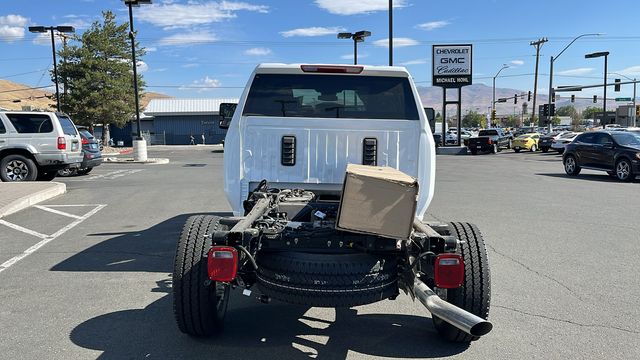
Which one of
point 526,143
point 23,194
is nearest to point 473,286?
point 23,194

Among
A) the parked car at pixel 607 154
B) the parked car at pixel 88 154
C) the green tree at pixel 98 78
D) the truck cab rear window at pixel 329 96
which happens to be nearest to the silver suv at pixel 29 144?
the parked car at pixel 88 154

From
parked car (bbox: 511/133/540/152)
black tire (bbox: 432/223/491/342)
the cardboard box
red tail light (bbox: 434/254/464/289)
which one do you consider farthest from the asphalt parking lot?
parked car (bbox: 511/133/540/152)

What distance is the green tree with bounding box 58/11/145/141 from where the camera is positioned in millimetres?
41812

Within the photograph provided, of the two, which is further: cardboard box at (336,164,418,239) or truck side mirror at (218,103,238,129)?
truck side mirror at (218,103,238,129)

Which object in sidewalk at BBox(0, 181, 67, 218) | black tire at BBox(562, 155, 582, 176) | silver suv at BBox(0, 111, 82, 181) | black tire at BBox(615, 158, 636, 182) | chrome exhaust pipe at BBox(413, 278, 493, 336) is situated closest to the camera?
chrome exhaust pipe at BBox(413, 278, 493, 336)

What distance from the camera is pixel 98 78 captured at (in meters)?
42.1

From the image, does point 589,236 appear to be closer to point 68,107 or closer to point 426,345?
point 426,345

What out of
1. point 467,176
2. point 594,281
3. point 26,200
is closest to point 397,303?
point 594,281

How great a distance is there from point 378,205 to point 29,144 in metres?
13.7

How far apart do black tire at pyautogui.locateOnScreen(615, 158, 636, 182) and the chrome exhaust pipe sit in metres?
15.6

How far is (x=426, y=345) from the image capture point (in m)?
4.07

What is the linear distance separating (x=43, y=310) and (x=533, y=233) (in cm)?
681

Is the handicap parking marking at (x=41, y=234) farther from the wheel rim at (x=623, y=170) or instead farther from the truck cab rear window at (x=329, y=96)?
the wheel rim at (x=623, y=170)

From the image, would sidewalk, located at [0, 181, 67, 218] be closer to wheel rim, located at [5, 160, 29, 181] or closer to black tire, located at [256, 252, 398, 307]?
wheel rim, located at [5, 160, 29, 181]
